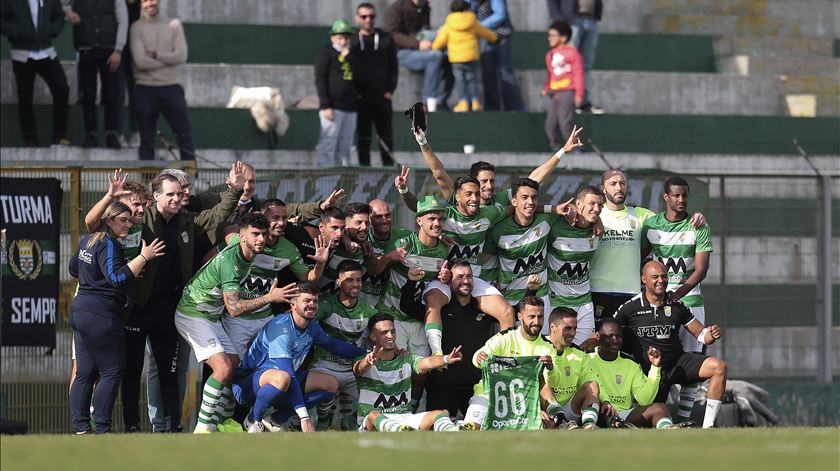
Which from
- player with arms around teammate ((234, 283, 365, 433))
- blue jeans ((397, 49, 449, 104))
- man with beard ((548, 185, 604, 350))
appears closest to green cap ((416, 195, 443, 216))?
man with beard ((548, 185, 604, 350))

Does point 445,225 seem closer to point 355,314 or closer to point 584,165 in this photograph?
point 355,314

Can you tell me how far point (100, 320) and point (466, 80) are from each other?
8.22 metres

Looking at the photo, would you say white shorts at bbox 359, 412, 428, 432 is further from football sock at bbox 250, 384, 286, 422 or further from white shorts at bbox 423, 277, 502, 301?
white shorts at bbox 423, 277, 502, 301

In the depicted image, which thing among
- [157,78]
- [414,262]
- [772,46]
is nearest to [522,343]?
[414,262]

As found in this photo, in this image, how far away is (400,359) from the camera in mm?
12984

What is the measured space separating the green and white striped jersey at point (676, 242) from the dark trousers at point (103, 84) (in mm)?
6561

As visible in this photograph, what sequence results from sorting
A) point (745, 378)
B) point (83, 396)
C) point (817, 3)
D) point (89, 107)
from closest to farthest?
1. point (83, 396)
2. point (745, 378)
3. point (89, 107)
4. point (817, 3)

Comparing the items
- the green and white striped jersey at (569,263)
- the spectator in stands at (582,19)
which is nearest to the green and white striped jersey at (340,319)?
the green and white striped jersey at (569,263)

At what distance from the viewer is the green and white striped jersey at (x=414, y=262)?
13172mm

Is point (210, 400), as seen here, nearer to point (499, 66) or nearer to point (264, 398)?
point (264, 398)

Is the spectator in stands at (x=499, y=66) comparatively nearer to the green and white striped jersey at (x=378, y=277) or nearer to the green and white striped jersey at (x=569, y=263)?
the green and white striped jersey at (x=569, y=263)

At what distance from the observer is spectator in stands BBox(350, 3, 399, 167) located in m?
17.5

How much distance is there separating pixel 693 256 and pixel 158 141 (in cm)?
671

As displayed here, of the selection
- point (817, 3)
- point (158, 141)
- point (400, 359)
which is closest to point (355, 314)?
point (400, 359)
